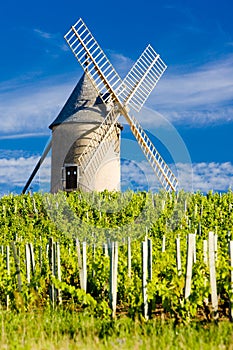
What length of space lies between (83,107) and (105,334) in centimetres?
1902

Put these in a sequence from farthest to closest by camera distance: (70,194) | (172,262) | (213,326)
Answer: (70,194) < (172,262) < (213,326)

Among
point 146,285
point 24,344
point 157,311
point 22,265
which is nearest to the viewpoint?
point 24,344

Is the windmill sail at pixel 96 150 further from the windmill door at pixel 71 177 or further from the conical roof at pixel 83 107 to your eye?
the windmill door at pixel 71 177

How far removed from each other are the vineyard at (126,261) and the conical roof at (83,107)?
424cm

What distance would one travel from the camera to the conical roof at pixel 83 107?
2484 cm

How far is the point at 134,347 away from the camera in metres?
5.89

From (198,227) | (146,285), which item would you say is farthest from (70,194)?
(146,285)

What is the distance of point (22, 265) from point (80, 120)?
13.8 metres

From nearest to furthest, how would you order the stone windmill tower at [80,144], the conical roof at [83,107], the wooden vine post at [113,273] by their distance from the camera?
the wooden vine post at [113,273] → the stone windmill tower at [80,144] → the conical roof at [83,107]

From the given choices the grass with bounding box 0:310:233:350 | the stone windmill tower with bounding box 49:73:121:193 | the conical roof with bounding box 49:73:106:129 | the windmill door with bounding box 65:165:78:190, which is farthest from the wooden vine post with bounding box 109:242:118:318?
the conical roof with bounding box 49:73:106:129

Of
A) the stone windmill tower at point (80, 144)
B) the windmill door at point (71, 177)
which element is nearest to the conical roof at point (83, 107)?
the stone windmill tower at point (80, 144)

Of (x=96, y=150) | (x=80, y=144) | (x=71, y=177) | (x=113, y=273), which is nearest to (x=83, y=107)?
(x=80, y=144)

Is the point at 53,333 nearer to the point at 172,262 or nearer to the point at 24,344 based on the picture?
the point at 24,344

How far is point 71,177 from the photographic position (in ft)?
81.1
